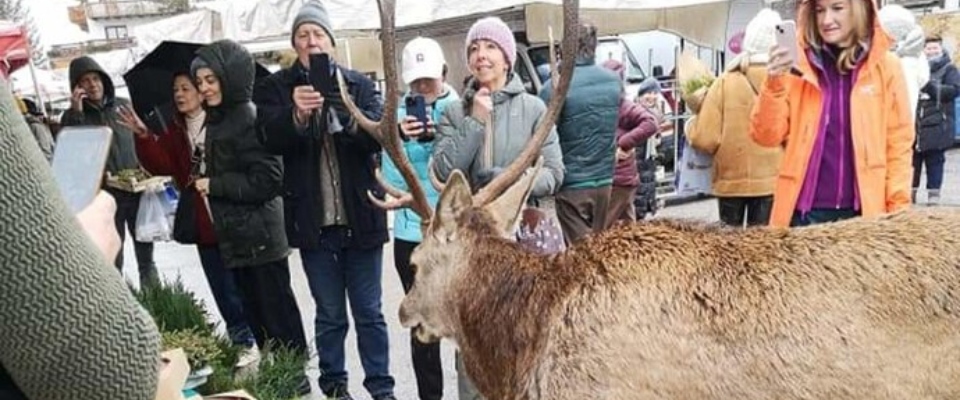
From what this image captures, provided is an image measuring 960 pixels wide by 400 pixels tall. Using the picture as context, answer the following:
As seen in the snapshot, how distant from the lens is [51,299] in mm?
1040

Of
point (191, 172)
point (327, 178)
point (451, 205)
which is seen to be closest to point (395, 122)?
point (451, 205)

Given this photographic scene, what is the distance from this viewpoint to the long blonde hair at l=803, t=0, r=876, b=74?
3.14m

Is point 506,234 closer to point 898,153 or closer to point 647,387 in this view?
point 647,387

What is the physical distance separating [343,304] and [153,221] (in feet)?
8.54

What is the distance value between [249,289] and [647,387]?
325 cm

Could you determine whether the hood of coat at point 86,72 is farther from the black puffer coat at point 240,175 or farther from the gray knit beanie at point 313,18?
the gray knit beanie at point 313,18

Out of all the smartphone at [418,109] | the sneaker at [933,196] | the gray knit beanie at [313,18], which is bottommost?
the sneaker at [933,196]

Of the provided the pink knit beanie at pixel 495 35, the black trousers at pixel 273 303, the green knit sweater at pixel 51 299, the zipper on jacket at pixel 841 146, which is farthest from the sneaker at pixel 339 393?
the green knit sweater at pixel 51 299

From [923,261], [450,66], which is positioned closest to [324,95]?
[923,261]

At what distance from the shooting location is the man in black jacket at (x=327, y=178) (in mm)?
4301

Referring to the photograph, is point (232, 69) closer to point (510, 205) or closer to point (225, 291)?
point (225, 291)

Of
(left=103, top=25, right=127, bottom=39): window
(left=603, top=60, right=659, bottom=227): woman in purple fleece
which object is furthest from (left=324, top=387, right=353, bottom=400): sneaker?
(left=103, top=25, right=127, bottom=39): window

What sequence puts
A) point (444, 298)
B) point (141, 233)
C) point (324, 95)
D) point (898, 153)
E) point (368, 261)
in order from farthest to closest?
point (141, 233) → point (368, 261) → point (324, 95) → point (898, 153) → point (444, 298)

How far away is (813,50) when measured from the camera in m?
3.26
